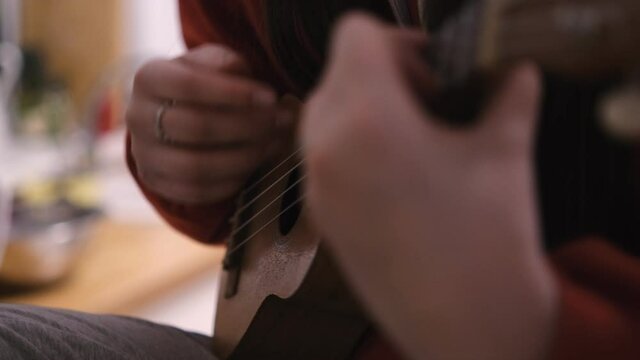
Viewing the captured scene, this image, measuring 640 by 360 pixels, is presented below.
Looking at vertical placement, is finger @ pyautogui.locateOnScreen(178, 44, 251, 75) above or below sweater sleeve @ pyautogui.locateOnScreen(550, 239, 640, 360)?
below

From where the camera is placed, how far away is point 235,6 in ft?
2.77

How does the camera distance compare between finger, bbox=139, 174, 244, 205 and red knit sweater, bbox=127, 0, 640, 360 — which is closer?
red knit sweater, bbox=127, 0, 640, 360

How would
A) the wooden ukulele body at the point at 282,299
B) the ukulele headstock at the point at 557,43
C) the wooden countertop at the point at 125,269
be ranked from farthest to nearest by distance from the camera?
the wooden countertop at the point at 125,269, the wooden ukulele body at the point at 282,299, the ukulele headstock at the point at 557,43

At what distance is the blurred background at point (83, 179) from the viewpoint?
1441mm

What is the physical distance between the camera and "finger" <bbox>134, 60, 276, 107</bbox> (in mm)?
665

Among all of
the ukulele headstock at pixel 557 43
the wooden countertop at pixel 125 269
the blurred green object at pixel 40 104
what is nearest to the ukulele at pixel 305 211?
the ukulele headstock at pixel 557 43

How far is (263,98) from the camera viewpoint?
0.67 m

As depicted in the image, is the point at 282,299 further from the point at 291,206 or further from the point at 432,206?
the point at 432,206

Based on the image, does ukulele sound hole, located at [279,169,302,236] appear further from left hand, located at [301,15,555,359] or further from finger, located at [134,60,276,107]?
left hand, located at [301,15,555,359]

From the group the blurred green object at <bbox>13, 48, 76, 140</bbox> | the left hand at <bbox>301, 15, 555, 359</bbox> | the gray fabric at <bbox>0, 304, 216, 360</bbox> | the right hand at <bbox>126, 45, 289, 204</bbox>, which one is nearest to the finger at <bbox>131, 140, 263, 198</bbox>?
the right hand at <bbox>126, 45, 289, 204</bbox>

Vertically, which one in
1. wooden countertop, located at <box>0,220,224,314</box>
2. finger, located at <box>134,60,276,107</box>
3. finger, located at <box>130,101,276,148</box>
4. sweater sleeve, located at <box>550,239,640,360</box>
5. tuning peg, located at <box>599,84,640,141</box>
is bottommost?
wooden countertop, located at <box>0,220,224,314</box>

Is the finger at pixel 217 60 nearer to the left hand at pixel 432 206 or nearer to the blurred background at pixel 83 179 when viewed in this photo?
the left hand at pixel 432 206

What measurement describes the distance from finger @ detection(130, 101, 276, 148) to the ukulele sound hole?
55 mm

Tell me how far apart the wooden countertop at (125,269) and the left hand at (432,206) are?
105 cm
